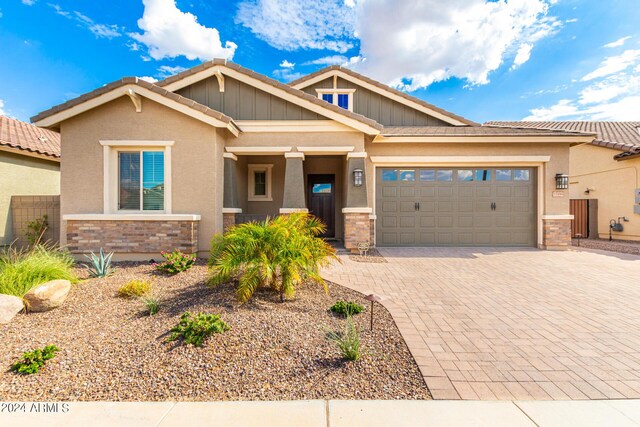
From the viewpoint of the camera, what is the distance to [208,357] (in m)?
2.80

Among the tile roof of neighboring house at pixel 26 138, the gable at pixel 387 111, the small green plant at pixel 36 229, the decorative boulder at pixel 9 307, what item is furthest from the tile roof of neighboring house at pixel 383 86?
the decorative boulder at pixel 9 307

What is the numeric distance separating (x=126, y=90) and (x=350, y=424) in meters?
8.18

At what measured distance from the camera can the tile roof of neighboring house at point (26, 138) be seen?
8688 millimetres

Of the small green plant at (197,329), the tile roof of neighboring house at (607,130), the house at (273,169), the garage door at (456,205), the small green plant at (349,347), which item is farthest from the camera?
the tile roof of neighboring house at (607,130)

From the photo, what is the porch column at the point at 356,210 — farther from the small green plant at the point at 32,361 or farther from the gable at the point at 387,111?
the small green plant at the point at 32,361

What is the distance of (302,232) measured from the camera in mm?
4668

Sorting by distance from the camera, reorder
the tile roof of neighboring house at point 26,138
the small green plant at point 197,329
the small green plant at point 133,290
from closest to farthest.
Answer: the small green plant at point 197,329
the small green plant at point 133,290
the tile roof of neighboring house at point 26,138

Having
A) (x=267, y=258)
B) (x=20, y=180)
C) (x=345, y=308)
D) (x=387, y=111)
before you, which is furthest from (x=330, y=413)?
(x=20, y=180)

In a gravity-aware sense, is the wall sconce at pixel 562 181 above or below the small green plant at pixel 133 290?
above

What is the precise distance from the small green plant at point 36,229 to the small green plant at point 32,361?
708 cm

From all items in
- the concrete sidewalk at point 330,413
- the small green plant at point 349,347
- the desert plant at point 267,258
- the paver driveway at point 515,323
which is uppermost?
the desert plant at point 267,258

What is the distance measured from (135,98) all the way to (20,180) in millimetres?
5712

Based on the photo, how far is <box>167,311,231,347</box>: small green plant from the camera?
119 inches

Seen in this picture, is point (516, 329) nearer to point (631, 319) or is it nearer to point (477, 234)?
point (631, 319)
